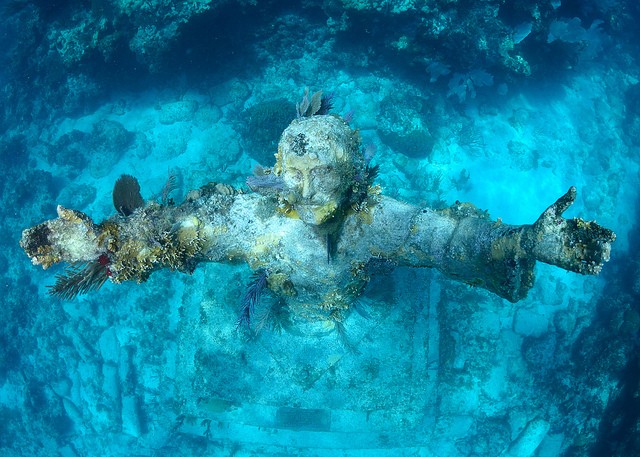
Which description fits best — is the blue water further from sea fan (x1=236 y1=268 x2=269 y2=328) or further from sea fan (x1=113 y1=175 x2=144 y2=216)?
Answer: sea fan (x1=113 y1=175 x2=144 y2=216)

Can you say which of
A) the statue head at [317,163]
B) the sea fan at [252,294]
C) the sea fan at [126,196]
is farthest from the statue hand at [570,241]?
the sea fan at [126,196]

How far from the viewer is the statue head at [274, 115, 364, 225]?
10.1 feet

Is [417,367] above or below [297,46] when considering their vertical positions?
below

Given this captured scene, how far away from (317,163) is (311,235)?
1304 mm

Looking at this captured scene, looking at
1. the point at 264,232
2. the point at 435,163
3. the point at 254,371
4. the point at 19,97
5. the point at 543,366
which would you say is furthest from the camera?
the point at 19,97

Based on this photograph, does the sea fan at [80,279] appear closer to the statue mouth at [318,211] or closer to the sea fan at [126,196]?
the sea fan at [126,196]

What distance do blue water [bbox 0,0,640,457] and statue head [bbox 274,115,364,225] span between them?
11.5 feet

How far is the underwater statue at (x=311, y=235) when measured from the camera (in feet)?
10.1

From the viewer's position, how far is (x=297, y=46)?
11.9m

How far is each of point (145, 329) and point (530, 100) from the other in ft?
40.7

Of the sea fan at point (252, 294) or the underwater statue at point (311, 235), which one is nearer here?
the underwater statue at point (311, 235)

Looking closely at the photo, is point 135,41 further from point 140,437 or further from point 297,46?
point 140,437

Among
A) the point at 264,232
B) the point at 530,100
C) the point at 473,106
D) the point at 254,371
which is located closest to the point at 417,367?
the point at 254,371

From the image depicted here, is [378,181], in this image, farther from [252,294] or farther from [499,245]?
[499,245]
